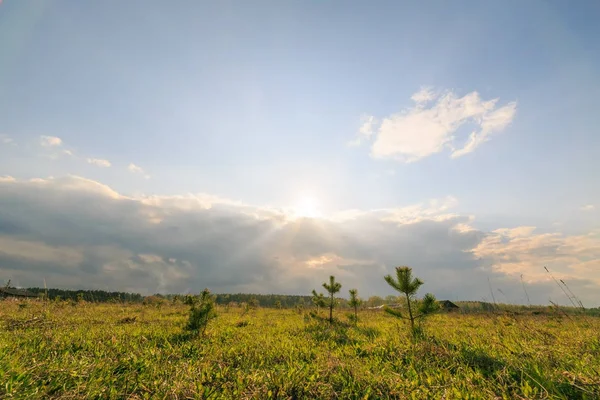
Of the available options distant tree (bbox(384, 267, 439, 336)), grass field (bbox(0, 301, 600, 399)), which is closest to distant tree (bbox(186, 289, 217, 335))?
grass field (bbox(0, 301, 600, 399))

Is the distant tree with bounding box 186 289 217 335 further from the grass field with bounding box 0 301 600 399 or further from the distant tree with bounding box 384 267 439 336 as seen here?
the distant tree with bounding box 384 267 439 336

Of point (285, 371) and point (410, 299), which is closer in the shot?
point (285, 371)

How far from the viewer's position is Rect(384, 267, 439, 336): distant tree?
33.1ft

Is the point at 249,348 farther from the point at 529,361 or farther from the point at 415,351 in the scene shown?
the point at 529,361

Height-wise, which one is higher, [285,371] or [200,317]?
[200,317]

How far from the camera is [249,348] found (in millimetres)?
7055

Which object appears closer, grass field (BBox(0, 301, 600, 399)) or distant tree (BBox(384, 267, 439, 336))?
grass field (BBox(0, 301, 600, 399))

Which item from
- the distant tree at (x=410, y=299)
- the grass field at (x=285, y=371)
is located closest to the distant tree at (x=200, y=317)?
the grass field at (x=285, y=371)

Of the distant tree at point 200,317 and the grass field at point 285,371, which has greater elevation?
the distant tree at point 200,317

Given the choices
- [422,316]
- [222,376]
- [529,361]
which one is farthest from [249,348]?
[422,316]

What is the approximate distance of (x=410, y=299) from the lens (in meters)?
10.5

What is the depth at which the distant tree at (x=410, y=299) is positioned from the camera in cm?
1008

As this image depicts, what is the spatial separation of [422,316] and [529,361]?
5719mm

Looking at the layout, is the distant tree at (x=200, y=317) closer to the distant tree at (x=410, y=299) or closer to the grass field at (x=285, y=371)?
the grass field at (x=285, y=371)
